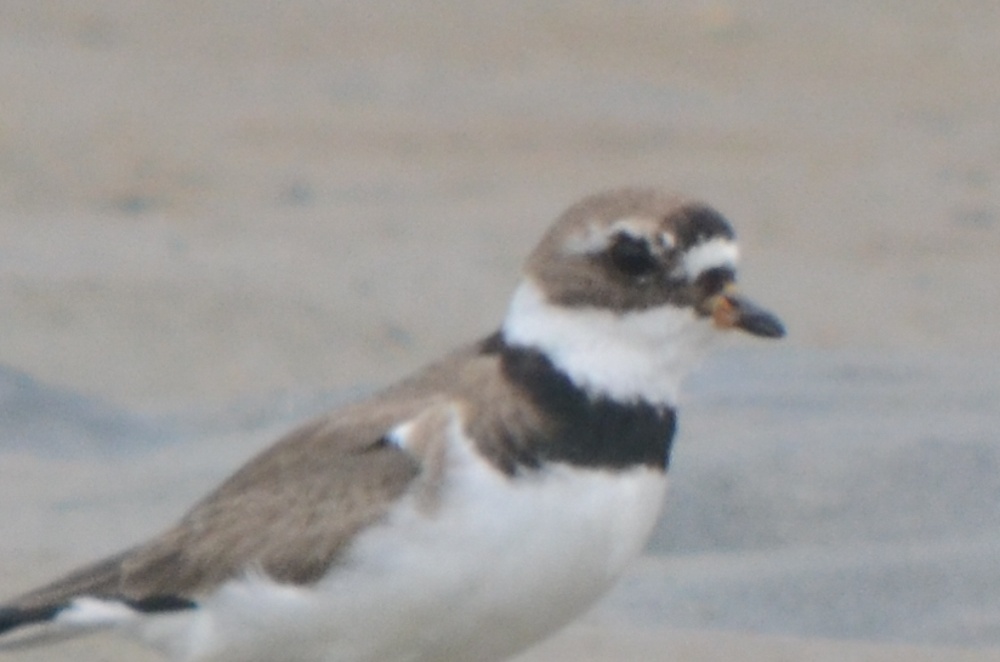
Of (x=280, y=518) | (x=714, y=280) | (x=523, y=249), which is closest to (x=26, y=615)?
(x=280, y=518)

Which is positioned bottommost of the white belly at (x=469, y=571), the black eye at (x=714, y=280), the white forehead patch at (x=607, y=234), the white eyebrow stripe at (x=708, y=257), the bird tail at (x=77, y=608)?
the white belly at (x=469, y=571)

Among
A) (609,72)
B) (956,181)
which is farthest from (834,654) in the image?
(609,72)

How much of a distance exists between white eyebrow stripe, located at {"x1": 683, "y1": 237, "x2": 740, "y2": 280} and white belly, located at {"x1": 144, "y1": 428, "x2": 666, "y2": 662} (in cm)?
39

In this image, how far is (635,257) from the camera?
179 inches

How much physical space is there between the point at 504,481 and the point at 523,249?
4.74m

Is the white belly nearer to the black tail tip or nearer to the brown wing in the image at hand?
the brown wing

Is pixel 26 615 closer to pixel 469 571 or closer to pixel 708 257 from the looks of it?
pixel 469 571

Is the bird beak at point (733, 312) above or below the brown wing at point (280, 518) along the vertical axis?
above

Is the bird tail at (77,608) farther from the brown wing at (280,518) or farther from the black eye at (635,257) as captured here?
the black eye at (635,257)

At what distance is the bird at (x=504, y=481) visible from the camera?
4.43 m

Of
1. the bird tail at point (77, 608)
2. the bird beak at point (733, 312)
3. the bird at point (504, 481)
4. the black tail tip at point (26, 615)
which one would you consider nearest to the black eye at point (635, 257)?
the bird at point (504, 481)

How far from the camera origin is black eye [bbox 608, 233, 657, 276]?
4.55 metres

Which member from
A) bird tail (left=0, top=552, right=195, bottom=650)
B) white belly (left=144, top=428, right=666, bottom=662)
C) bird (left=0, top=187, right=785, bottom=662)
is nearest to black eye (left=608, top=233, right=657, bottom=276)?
bird (left=0, top=187, right=785, bottom=662)

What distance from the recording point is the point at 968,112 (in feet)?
36.8
